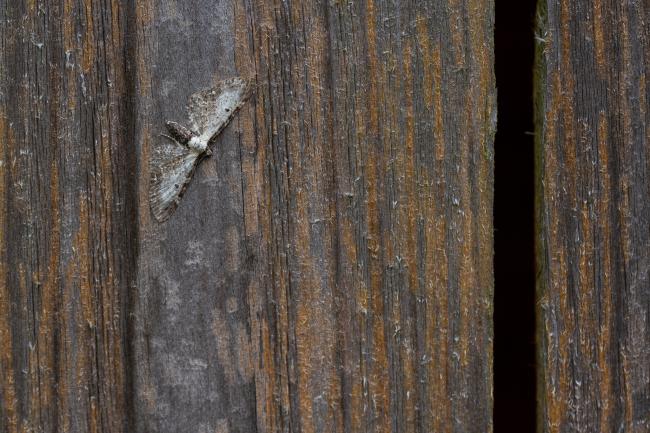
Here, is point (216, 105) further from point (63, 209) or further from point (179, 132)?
point (63, 209)

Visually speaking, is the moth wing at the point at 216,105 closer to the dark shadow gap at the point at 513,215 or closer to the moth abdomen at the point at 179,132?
the moth abdomen at the point at 179,132

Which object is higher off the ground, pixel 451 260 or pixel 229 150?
pixel 229 150

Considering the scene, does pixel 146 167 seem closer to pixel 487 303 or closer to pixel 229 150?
pixel 229 150

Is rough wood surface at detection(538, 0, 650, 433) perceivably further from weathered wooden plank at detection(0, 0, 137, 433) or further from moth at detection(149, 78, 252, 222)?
weathered wooden plank at detection(0, 0, 137, 433)

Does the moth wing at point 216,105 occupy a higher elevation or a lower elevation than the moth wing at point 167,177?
higher

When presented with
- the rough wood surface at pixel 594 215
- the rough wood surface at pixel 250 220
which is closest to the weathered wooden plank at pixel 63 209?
the rough wood surface at pixel 250 220

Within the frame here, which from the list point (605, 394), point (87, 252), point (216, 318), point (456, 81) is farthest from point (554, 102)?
point (87, 252)

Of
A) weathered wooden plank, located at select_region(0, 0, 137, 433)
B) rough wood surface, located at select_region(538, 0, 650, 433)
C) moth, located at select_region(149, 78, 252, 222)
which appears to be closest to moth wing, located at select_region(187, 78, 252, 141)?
moth, located at select_region(149, 78, 252, 222)
